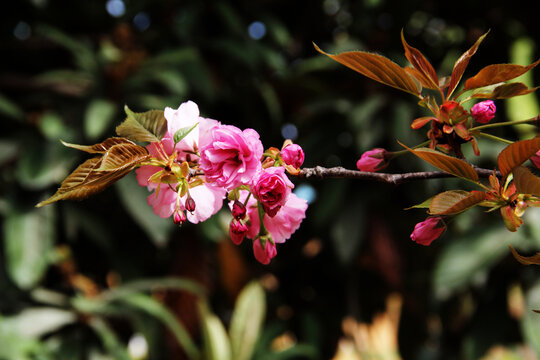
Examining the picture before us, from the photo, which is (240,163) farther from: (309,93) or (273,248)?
(309,93)

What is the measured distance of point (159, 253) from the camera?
4.97ft

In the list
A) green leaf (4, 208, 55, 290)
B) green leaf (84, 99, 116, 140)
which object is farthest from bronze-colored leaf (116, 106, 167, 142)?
green leaf (4, 208, 55, 290)

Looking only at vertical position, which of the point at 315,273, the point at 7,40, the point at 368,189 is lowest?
the point at 315,273

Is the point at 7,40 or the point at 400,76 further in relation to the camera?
the point at 7,40

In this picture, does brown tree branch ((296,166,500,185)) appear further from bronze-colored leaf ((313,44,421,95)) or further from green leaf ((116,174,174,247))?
green leaf ((116,174,174,247))

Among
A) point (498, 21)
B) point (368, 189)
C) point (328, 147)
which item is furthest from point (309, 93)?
point (498, 21)

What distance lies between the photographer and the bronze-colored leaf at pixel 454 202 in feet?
0.82

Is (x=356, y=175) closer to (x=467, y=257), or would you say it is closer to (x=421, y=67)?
(x=421, y=67)

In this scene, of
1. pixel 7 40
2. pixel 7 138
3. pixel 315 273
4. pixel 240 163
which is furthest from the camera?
pixel 315 273

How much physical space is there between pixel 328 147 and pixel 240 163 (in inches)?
42.3

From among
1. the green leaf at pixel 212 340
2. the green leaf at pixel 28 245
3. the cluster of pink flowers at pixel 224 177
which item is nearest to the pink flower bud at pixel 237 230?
the cluster of pink flowers at pixel 224 177

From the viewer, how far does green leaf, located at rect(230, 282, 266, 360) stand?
1.44 m

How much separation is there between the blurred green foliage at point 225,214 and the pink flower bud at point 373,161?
32.9 inches

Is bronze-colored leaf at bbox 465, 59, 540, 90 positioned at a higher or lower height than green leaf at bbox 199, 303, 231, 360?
higher
